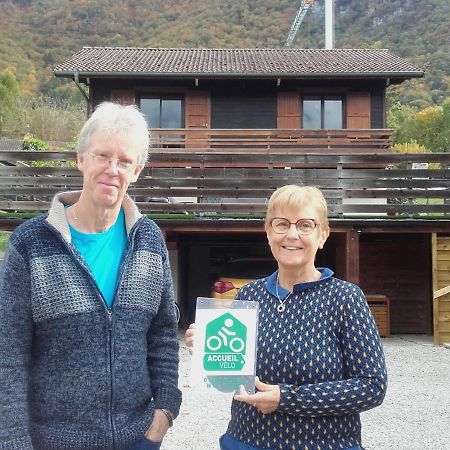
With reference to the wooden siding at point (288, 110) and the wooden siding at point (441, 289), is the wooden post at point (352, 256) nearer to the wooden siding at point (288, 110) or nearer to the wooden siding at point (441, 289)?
the wooden siding at point (441, 289)

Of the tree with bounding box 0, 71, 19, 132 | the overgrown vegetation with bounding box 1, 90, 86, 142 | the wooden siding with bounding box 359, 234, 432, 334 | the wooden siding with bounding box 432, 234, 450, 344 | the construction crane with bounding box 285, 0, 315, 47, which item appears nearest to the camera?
the wooden siding with bounding box 432, 234, 450, 344

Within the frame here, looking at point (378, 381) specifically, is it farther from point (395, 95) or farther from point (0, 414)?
point (395, 95)

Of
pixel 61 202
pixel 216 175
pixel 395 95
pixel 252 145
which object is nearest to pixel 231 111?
pixel 252 145

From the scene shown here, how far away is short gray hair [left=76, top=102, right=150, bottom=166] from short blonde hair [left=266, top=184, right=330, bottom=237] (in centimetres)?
51

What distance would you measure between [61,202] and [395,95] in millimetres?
42914

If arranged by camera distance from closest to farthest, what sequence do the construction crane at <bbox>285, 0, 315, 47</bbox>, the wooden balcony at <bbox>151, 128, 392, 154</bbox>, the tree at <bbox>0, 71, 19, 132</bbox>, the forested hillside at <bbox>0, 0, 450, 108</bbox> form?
the wooden balcony at <bbox>151, 128, 392, 154</bbox>, the tree at <bbox>0, 71, 19, 132</bbox>, the construction crane at <bbox>285, 0, 315, 47</bbox>, the forested hillside at <bbox>0, 0, 450, 108</bbox>

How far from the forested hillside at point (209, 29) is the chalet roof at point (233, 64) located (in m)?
27.1

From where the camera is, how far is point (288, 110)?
16594 millimetres

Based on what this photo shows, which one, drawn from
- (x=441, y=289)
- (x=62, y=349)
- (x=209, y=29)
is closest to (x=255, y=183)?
(x=441, y=289)

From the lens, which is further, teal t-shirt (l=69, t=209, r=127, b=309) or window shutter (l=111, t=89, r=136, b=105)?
window shutter (l=111, t=89, r=136, b=105)

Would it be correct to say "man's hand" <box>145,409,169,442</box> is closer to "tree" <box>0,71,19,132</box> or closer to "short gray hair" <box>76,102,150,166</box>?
"short gray hair" <box>76,102,150,166</box>

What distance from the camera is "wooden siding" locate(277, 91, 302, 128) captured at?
54.4 feet

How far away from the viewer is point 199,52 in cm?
2033

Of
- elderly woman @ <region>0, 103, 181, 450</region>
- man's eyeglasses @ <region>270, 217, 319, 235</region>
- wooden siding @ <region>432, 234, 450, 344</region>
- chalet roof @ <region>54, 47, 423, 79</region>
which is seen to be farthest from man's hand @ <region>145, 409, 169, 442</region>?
chalet roof @ <region>54, 47, 423, 79</region>
